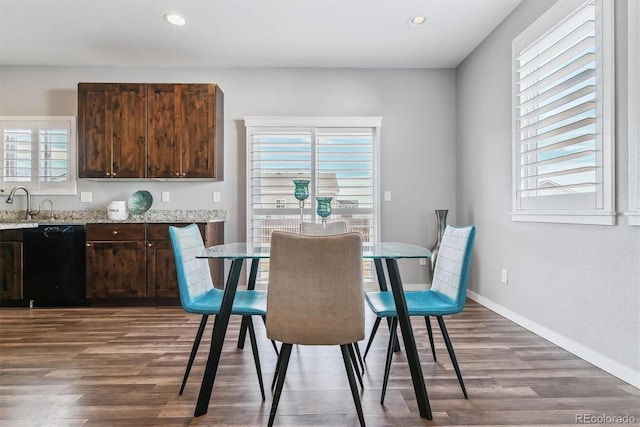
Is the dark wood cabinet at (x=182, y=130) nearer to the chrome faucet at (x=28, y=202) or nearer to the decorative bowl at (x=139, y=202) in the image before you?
the decorative bowl at (x=139, y=202)

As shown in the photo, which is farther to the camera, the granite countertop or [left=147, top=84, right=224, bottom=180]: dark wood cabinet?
the granite countertop

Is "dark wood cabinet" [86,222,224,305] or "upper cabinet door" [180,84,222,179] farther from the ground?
"upper cabinet door" [180,84,222,179]

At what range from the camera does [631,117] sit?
1903 mm

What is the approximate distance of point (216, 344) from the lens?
1.73 metres

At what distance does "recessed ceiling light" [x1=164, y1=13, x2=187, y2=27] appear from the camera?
3.05 metres

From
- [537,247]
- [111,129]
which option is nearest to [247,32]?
[111,129]

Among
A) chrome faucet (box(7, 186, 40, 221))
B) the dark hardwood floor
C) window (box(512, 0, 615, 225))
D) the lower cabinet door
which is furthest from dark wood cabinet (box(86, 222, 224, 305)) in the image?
window (box(512, 0, 615, 225))

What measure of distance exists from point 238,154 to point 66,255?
198 centimetres

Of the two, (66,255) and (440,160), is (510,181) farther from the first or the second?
(66,255)

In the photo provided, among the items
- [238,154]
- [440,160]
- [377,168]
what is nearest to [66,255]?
[238,154]

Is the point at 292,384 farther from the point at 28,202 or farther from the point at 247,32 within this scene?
the point at 28,202

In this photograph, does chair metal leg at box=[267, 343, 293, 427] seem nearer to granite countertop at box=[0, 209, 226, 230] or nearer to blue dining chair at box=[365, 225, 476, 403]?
blue dining chair at box=[365, 225, 476, 403]

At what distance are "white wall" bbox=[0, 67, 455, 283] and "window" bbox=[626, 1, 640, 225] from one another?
2292mm

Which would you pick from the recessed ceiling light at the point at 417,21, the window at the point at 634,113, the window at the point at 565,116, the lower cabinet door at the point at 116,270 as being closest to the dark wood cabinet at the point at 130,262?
the lower cabinet door at the point at 116,270
